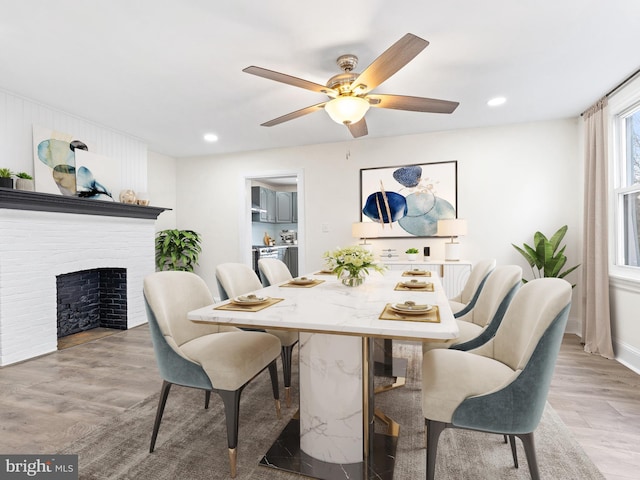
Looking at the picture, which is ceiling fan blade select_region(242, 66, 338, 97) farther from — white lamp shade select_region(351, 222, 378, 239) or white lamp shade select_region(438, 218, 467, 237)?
white lamp shade select_region(438, 218, 467, 237)

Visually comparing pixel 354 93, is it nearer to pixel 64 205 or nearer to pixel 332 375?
pixel 332 375

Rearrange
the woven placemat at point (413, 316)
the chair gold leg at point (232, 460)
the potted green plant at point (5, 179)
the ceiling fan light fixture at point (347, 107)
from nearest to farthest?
the woven placemat at point (413, 316), the chair gold leg at point (232, 460), the ceiling fan light fixture at point (347, 107), the potted green plant at point (5, 179)

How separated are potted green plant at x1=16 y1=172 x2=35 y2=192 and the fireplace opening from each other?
1.22 m

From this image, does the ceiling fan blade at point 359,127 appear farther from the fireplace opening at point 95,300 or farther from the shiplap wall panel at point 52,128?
the fireplace opening at point 95,300

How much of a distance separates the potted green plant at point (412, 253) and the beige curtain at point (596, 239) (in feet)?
5.73

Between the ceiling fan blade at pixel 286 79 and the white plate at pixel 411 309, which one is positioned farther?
the ceiling fan blade at pixel 286 79

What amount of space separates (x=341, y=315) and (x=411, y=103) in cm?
177

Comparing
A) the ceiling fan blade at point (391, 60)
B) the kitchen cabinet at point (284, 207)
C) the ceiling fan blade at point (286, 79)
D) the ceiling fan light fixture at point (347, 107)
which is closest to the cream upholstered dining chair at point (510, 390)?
the ceiling fan blade at point (391, 60)

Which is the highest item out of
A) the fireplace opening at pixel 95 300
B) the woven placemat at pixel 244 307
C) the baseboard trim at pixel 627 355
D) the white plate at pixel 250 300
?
the white plate at pixel 250 300

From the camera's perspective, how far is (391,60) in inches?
73.7

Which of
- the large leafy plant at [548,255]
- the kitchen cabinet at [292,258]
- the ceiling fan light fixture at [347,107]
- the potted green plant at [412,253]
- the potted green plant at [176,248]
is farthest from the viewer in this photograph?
the kitchen cabinet at [292,258]

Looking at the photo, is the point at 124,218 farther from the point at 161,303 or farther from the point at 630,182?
the point at 630,182

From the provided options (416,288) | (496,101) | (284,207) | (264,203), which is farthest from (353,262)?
(284,207)

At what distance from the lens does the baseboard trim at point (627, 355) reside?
276cm
